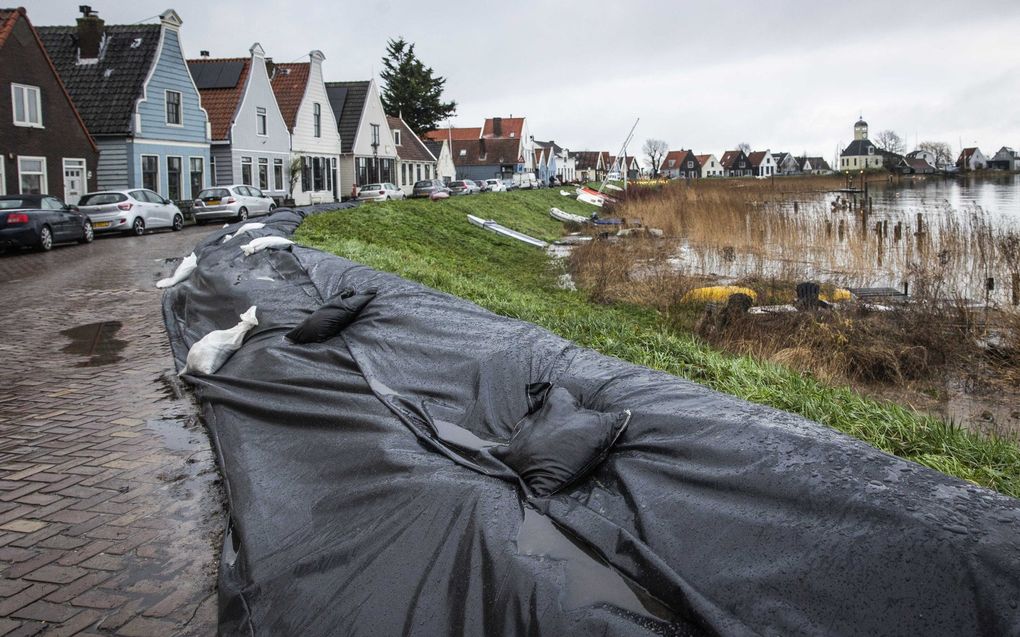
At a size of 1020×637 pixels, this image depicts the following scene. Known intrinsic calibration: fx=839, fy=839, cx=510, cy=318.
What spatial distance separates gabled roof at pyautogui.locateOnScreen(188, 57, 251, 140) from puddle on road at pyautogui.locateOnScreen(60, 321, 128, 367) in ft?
97.9

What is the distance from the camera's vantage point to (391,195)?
47875 millimetres

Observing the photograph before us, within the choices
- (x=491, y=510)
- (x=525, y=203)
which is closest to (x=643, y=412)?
(x=491, y=510)

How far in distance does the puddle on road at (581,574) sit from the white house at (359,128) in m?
49.6

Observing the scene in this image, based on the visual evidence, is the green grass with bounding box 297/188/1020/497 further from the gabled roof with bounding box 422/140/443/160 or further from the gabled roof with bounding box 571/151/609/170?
the gabled roof with bounding box 571/151/609/170

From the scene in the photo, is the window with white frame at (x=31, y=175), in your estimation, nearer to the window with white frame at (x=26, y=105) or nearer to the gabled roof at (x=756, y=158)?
the window with white frame at (x=26, y=105)

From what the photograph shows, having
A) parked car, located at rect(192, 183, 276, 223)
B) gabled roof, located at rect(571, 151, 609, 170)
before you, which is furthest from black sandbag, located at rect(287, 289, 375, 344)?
gabled roof, located at rect(571, 151, 609, 170)

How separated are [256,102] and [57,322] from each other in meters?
32.3

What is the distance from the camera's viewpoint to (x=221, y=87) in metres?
39.7

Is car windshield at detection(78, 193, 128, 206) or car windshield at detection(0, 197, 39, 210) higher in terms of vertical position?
car windshield at detection(78, 193, 128, 206)

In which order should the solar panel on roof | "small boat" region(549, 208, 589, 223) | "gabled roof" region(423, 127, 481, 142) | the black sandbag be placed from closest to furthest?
the black sandbag, the solar panel on roof, "small boat" region(549, 208, 589, 223), "gabled roof" region(423, 127, 481, 142)

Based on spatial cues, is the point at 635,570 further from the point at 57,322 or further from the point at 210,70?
the point at 210,70

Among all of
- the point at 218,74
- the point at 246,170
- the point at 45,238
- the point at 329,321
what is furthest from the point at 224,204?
the point at 329,321

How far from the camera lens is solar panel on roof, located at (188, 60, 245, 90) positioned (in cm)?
3962

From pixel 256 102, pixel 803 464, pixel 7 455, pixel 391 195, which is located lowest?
pixel 7 455
